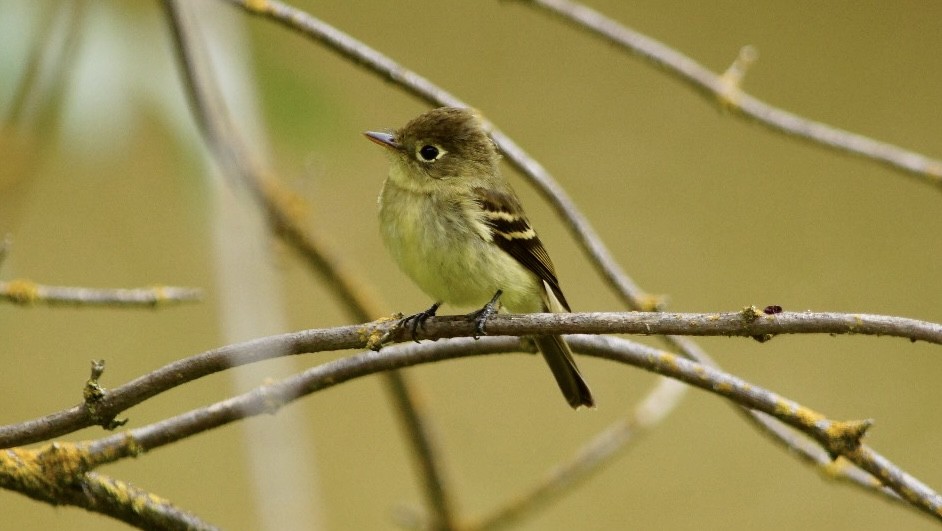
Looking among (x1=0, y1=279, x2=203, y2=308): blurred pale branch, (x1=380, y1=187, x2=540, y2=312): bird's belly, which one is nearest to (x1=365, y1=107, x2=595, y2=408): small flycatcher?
(x1=380, y1=187, x2=540, y2=312): bird's belly

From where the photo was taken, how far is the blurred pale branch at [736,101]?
259 cm

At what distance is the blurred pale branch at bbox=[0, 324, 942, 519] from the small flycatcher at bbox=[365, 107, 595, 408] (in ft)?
0.71

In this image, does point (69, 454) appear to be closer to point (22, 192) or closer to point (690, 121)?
point (22, 192)

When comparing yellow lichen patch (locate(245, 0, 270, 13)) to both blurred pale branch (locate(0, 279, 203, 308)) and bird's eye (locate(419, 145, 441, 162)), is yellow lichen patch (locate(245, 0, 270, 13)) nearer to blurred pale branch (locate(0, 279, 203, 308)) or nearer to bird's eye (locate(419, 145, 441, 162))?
bird's eye (locate(419, 145, 441, 162))

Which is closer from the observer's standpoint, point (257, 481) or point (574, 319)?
point (257, 481)

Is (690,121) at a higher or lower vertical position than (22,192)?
higher

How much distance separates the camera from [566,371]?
2.58m

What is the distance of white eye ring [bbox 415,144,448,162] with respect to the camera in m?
2.62

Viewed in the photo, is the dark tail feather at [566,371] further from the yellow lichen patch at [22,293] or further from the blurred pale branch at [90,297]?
the yellow lichen patch at [22,293]

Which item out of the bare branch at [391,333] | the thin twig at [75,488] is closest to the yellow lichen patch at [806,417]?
the bare branch at [391,333]

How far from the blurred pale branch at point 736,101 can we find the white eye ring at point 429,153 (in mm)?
471

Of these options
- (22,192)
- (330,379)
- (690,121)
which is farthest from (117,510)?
(690,121)

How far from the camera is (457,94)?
4645 millimetres

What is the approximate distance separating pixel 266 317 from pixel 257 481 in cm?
30
